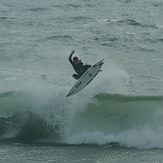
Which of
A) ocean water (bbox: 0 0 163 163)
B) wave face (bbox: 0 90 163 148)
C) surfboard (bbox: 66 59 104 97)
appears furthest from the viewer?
surfboard (bbox: 66 59 104 97)

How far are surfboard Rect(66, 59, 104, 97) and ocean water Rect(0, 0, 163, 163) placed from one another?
418mm

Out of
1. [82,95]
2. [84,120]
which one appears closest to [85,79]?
[82,95]

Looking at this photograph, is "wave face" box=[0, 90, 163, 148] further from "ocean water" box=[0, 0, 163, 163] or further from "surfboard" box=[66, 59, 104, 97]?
"surfboard" box=[66, 59, 104, 97]

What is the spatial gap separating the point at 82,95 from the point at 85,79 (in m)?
0.87

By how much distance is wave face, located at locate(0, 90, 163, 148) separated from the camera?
14789 mm

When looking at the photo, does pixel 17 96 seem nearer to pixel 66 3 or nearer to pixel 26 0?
pixel 66 3

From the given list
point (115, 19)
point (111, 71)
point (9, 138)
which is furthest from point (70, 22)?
point (9, 138)

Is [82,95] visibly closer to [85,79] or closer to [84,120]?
[85,79]

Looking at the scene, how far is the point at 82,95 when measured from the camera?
16766 millimetres

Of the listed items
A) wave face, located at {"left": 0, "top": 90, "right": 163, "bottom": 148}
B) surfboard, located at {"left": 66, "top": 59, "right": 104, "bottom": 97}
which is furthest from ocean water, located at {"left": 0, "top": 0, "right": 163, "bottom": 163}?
surfboard, located at {"left": 66, "top": 59, "right": 104, "bottom": 97}

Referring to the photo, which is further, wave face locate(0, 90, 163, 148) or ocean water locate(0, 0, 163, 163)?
wave face locate(0, 90, 163, 148)

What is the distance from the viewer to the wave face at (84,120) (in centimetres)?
1479

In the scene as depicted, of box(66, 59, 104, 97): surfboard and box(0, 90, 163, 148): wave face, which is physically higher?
box(66, 59, 104, 97): surfboard

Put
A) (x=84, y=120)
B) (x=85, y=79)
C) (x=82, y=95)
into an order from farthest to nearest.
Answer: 1. (x=82, y=95)
2. (x=85, y=79)
3. (x=84, y=120)
